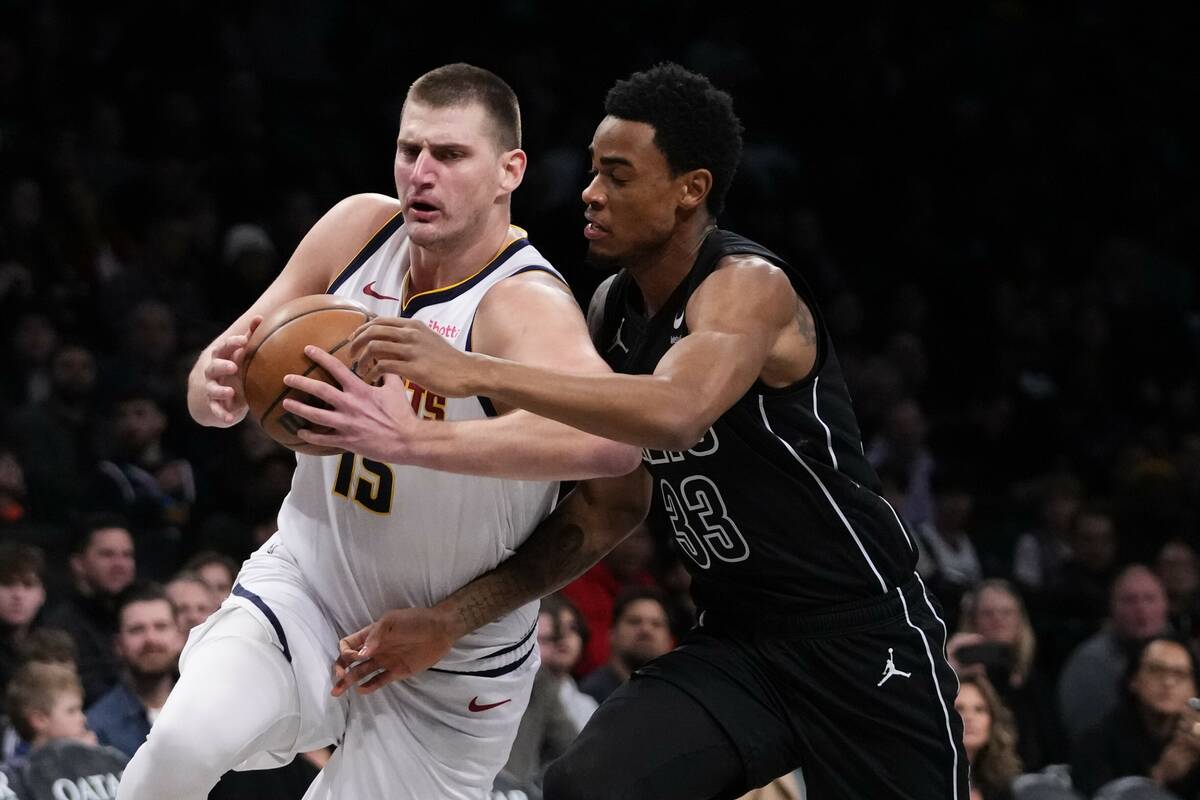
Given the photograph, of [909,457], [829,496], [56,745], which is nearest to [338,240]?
[829,496]

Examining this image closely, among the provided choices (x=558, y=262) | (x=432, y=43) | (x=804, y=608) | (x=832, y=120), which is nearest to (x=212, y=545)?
(x=558, y=262)

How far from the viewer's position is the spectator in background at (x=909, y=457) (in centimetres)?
1106

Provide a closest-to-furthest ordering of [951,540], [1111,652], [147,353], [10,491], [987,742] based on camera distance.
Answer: [987,742]
[10,491]
[1111,652]
[147,353]
[951,540]

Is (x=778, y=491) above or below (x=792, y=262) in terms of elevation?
below

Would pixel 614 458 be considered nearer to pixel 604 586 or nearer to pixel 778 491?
pixel 778 491

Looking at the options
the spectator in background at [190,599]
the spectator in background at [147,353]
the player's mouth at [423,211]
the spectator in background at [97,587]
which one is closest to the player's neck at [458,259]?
the player's mouth at [423,211]

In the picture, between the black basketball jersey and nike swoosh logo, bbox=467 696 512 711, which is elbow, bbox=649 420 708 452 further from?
nike swoosh logo, bbox=467 696 512 711

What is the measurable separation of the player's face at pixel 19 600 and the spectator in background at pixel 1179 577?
19.7 ft

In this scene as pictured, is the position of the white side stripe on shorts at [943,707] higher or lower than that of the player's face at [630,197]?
lower

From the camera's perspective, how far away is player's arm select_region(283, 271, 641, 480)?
12.2ft

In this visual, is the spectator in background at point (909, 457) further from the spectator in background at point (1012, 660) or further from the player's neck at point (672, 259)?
the player's neck at point (672, 259)

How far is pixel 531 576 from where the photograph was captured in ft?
14.7

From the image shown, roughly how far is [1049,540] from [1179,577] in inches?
39.9

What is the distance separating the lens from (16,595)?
722 centimetres
